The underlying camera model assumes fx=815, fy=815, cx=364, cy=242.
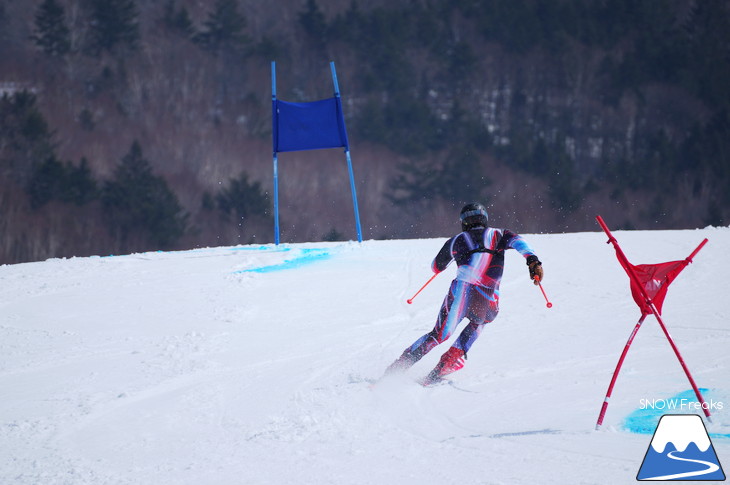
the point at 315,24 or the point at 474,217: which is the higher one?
the point at 315,24

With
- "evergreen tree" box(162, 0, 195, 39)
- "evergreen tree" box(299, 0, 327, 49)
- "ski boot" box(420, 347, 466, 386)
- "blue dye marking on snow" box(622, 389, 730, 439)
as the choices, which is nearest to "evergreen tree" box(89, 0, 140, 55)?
"evergreen tree" box(162, 0, 195, 39)

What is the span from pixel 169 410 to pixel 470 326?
2026 millimetres

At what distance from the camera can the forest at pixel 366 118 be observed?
2927 centimetres

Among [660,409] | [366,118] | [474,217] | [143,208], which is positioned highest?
[366,118]

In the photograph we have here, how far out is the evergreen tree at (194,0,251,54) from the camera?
3516cm

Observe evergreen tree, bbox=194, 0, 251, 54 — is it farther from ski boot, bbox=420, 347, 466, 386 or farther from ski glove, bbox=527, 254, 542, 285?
ski glove, bbox=527, 254, 542, 285

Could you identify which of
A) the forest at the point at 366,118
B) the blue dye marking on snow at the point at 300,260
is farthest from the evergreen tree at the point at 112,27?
the blue dye marking on snow at the point at 300,260

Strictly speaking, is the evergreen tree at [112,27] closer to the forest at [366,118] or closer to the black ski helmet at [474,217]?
the forest at [366,118]

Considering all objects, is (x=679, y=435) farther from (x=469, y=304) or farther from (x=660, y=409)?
(x=469, y=304)

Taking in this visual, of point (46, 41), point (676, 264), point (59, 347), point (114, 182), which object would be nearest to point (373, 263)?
point (59, 347)

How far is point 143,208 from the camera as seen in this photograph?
90.8 feet

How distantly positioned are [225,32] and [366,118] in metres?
7.62

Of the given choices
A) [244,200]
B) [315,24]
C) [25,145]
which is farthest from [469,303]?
[315,24]

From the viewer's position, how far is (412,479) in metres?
3.79
